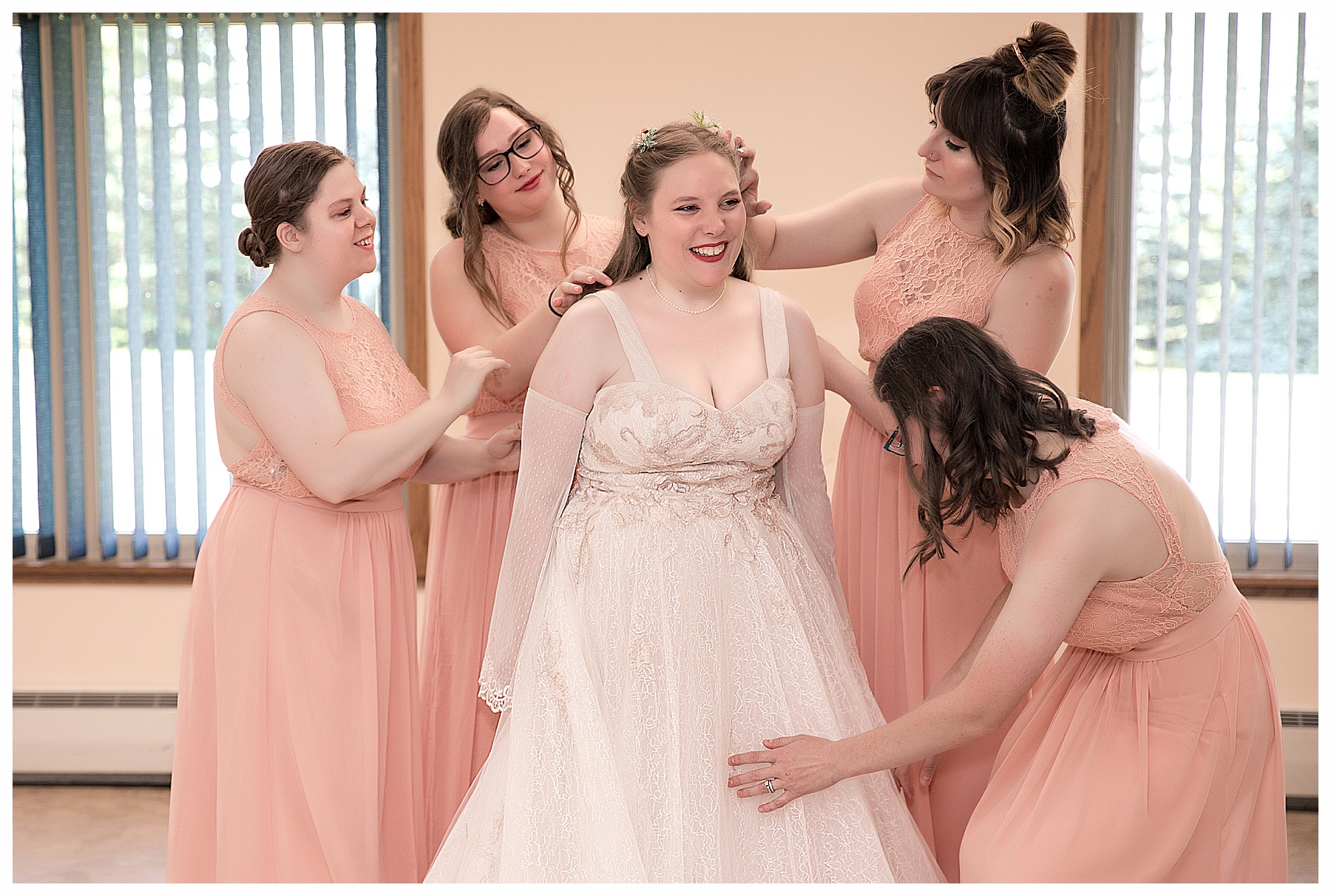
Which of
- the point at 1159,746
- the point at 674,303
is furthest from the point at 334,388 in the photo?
the point at 1159,746

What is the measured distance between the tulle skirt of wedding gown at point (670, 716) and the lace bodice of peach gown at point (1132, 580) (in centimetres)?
45

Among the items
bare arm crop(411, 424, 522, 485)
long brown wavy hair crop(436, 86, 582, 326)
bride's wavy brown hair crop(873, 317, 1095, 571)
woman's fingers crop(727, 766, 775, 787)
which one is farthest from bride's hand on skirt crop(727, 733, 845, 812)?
long brown wavy hair crop(436, 86, 582, 326)

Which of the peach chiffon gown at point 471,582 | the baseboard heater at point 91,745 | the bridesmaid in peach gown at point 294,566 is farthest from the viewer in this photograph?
the baseboard heater at point 91,745

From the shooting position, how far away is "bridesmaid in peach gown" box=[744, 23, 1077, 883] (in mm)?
2135

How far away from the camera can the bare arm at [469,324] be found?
89.4 inches

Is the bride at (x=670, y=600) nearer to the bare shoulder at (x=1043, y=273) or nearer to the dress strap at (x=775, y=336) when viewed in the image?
the dress strap at (x=775, y=336)

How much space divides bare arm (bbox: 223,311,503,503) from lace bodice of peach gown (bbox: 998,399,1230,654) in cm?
114

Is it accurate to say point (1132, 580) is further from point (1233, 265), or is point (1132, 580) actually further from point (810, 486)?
point (1233, 265)

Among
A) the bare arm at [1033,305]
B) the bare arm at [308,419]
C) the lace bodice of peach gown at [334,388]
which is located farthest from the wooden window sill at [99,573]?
the bare arm at [1033,305]

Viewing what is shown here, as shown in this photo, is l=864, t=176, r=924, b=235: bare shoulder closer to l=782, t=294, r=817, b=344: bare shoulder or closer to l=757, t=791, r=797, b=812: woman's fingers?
l=782, t=294, r=817, b=344: bare shoulder

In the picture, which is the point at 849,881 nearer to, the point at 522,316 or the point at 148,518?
the point at 522,316

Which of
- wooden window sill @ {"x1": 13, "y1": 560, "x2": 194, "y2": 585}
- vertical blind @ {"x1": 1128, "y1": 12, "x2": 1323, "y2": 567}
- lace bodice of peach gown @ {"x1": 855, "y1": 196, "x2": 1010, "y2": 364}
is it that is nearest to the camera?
lace bodice of peach gown @ {"x1": 855, "y1": 196, "x2": 1010, "y2": 364}

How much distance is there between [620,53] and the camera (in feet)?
12.4

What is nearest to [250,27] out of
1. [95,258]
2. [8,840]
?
[95,258]
